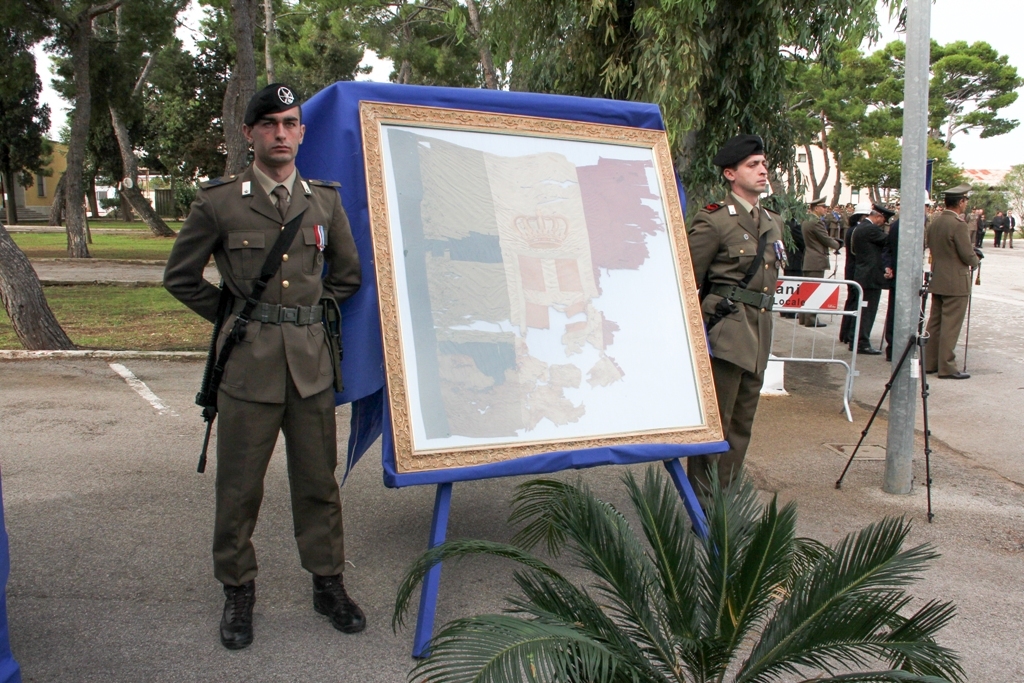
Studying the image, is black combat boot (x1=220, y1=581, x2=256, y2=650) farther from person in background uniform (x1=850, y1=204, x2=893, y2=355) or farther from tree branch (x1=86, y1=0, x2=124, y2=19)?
tree branch (x1=86, y1=0, x2=124, y2=19)

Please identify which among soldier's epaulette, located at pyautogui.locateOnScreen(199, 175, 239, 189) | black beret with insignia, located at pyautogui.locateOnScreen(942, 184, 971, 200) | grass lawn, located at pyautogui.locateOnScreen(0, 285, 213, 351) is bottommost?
grass lawn, located at pyautogui.locateOnScreen(0, 285, 213, 351)

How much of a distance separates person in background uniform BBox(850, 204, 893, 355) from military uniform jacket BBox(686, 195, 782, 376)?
23.2ft

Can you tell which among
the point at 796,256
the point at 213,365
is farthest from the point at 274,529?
the point at 796,256

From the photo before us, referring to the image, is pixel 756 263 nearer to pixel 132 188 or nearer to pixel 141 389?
pixel 141 389

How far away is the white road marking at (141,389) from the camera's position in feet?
23.1

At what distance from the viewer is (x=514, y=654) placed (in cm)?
Result: 235

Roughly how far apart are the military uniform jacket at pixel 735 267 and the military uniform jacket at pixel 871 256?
727 centimetres

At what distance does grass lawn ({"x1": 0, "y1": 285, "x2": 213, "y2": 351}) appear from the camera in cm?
994

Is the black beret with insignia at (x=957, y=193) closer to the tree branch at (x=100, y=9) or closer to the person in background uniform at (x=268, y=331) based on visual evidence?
the person in background uniform at (x=268, y=331)

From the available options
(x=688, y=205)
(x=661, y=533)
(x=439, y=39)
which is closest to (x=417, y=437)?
(x=661, y=533)

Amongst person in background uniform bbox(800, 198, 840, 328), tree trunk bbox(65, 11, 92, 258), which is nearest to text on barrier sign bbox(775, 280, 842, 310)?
person in background uniform bbox(800, 198, 840, 328)

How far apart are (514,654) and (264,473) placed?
1530 mm

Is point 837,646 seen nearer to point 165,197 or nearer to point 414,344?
point 414,344

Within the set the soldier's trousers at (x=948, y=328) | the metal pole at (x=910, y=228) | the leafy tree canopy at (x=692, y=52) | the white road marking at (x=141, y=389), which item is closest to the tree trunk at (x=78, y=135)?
the white road marking at (x=141, y=389)
